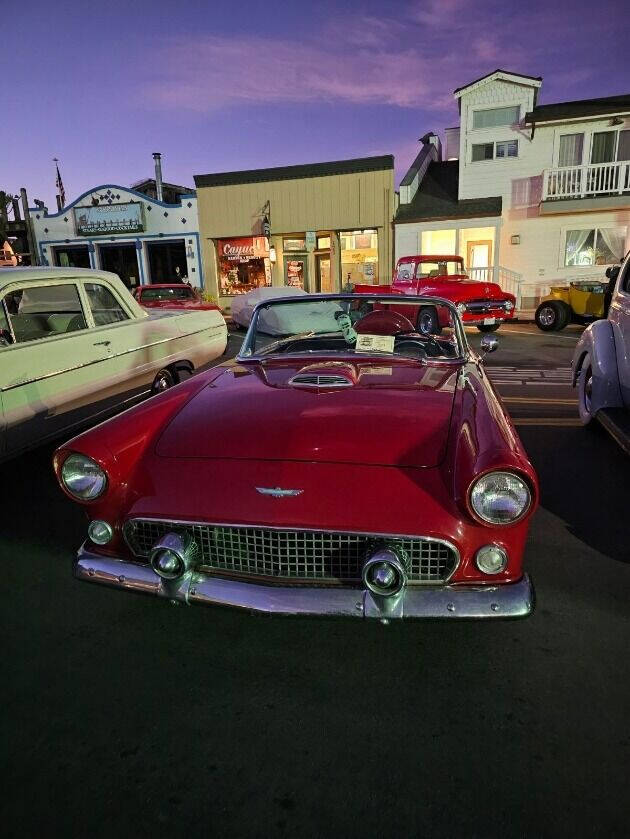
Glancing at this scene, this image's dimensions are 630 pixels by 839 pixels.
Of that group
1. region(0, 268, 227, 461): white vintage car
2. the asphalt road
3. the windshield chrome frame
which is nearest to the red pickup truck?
region(0, 268, 227, 461): white vintage car

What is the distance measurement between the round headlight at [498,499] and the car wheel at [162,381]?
4195mm

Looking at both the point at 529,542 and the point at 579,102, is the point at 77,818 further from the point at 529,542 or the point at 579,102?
the point at 579,102

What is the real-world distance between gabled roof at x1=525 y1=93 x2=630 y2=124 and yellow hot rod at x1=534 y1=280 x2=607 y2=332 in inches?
300

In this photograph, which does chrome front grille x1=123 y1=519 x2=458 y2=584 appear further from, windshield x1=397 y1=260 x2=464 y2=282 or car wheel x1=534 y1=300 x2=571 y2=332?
car wheel x1=534 y1=300 x2=571 y2=332

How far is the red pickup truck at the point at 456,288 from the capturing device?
1234 cm

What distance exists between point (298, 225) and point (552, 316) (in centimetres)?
1078

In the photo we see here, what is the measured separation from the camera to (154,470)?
230 centimetres

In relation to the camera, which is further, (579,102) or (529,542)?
(579,102)

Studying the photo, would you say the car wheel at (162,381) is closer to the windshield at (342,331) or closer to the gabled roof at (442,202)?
the windshield at (342,331)

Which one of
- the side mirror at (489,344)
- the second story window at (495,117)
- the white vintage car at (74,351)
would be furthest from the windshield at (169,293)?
the second story window at (495,117)

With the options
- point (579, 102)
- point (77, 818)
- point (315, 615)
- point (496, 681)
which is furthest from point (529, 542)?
point (579, 102)

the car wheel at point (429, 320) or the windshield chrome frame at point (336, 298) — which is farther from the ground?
the windshield chrome frame at point (336, 298)

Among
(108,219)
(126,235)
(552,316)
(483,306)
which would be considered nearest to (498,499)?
(483,306)

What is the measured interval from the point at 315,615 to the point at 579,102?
2048 centimetres
